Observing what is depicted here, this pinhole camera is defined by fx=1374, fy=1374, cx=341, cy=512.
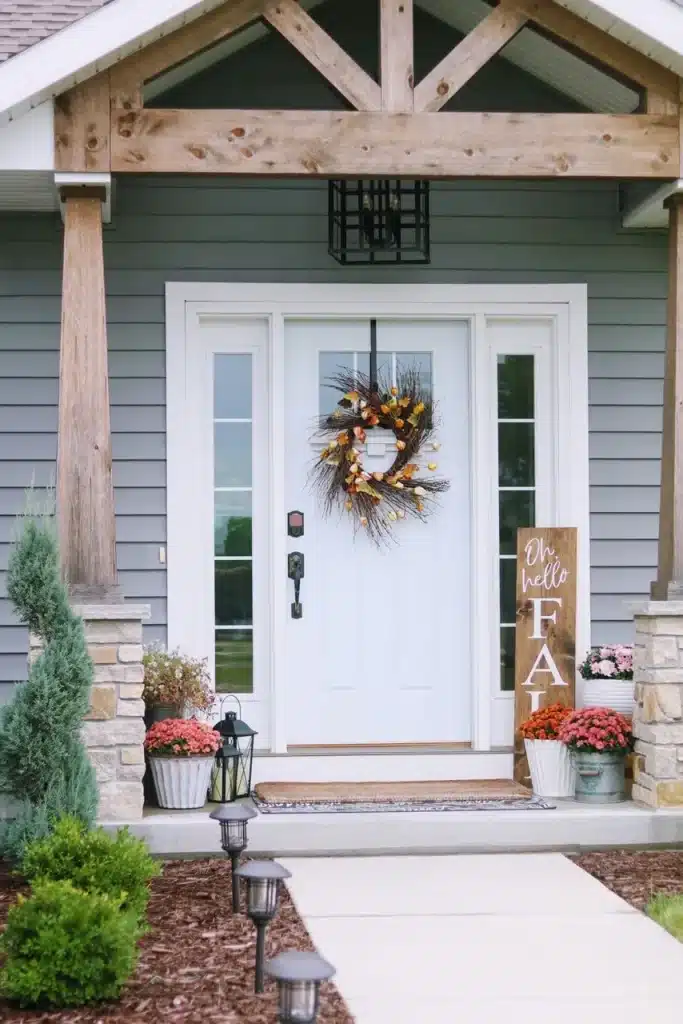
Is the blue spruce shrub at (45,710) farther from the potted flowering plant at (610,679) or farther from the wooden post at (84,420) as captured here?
the potted flowering plant at (610,679)

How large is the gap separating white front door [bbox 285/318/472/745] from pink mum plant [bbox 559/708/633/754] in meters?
0.82

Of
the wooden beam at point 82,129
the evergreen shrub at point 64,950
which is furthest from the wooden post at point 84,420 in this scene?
the evergreen shrub at point 64,950

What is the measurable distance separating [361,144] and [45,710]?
94.5 inches

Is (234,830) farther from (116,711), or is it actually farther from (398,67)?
(398,67)

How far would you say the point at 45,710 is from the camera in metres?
4.62

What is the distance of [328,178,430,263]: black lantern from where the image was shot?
6.14m

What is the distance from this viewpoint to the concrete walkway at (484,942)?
3553 millimetres

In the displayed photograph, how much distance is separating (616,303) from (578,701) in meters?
1.86

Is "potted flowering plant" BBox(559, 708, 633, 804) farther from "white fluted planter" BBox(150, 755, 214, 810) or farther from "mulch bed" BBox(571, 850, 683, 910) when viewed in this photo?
"white fluted planter" BBox(150, 755, 214, 810)

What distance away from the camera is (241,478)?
635cm

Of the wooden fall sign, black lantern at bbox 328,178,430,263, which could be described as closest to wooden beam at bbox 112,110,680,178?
black lantern at bbox 328,178,430,263

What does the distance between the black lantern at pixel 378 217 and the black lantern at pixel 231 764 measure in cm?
216

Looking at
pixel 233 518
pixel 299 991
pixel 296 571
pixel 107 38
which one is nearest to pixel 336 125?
pixel 107 38

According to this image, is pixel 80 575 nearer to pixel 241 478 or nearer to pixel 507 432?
pixel 241 478
